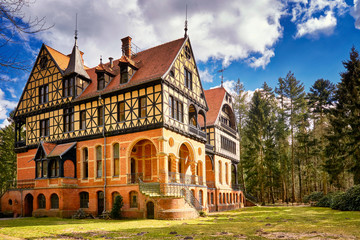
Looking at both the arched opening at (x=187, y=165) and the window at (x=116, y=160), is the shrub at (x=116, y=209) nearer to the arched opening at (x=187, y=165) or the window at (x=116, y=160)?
the window at (x=116, y=160)

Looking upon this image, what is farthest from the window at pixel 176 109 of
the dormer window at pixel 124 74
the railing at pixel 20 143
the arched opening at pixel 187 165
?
the railing at pixel 20 143

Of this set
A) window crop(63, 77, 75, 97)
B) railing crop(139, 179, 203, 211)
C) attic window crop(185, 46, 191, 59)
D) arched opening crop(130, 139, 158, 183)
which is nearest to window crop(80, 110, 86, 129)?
window crop(63, 77, 75, 97)

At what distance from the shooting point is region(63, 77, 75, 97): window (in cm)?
3047

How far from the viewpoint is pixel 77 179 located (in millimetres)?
27953

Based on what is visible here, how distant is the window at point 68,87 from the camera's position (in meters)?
30.5

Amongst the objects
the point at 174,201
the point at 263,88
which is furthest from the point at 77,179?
the point at 263,88

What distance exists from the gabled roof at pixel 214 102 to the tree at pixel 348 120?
13.4m

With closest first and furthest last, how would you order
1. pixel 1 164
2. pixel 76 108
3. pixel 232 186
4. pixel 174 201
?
pixel 174 201, pixel 76 108, pixel 232 186, pixel 1 164

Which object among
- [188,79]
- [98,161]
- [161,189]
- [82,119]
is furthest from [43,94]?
[161,189]

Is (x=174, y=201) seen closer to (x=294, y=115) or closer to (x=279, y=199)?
(x=294, y=115)

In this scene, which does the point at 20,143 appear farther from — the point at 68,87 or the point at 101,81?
the point at 101,81

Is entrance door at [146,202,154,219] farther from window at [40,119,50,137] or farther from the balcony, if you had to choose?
window at [40,119,50,137]

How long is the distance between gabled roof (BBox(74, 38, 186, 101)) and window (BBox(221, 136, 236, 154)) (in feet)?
53.0

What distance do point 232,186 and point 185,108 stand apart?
19.3 m
